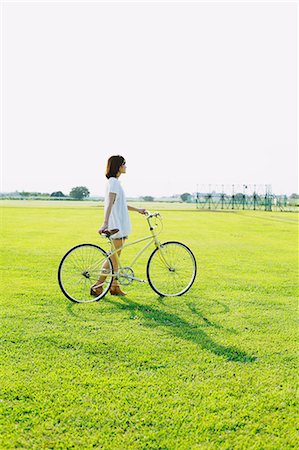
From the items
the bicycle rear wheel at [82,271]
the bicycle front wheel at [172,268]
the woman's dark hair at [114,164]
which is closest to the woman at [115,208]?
the woman's dark hair at [114,164]

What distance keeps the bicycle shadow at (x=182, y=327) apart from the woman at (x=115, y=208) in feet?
2.03

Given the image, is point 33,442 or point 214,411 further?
point 214,411

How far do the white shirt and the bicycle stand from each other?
18cm

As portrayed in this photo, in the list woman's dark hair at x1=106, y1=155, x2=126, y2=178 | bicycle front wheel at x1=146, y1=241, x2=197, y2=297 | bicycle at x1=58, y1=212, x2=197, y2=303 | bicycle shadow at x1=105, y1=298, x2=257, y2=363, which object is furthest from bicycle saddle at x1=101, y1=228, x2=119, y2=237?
bicycle shadow at x1=105, y1=298, x2=257, y2=363

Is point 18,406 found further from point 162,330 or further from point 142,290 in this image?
point 142,290

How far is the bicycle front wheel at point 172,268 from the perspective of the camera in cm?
636

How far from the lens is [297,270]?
29.4 ft

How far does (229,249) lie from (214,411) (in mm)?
9030

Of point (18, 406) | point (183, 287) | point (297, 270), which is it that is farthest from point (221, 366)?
point (297, 270)

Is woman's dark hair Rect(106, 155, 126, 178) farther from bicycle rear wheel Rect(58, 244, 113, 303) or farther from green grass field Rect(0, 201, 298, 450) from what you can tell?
green grass field Rect(0, 201, 298, 450)

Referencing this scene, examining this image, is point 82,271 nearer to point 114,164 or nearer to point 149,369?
point 114,164

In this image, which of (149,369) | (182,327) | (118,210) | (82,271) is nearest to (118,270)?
(82,271)

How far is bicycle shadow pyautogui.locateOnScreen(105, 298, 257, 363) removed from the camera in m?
4.31

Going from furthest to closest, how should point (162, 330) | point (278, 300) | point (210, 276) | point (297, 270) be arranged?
point (297, 270) < point (210, 276) < point (278, 300) < point (162, 330)
